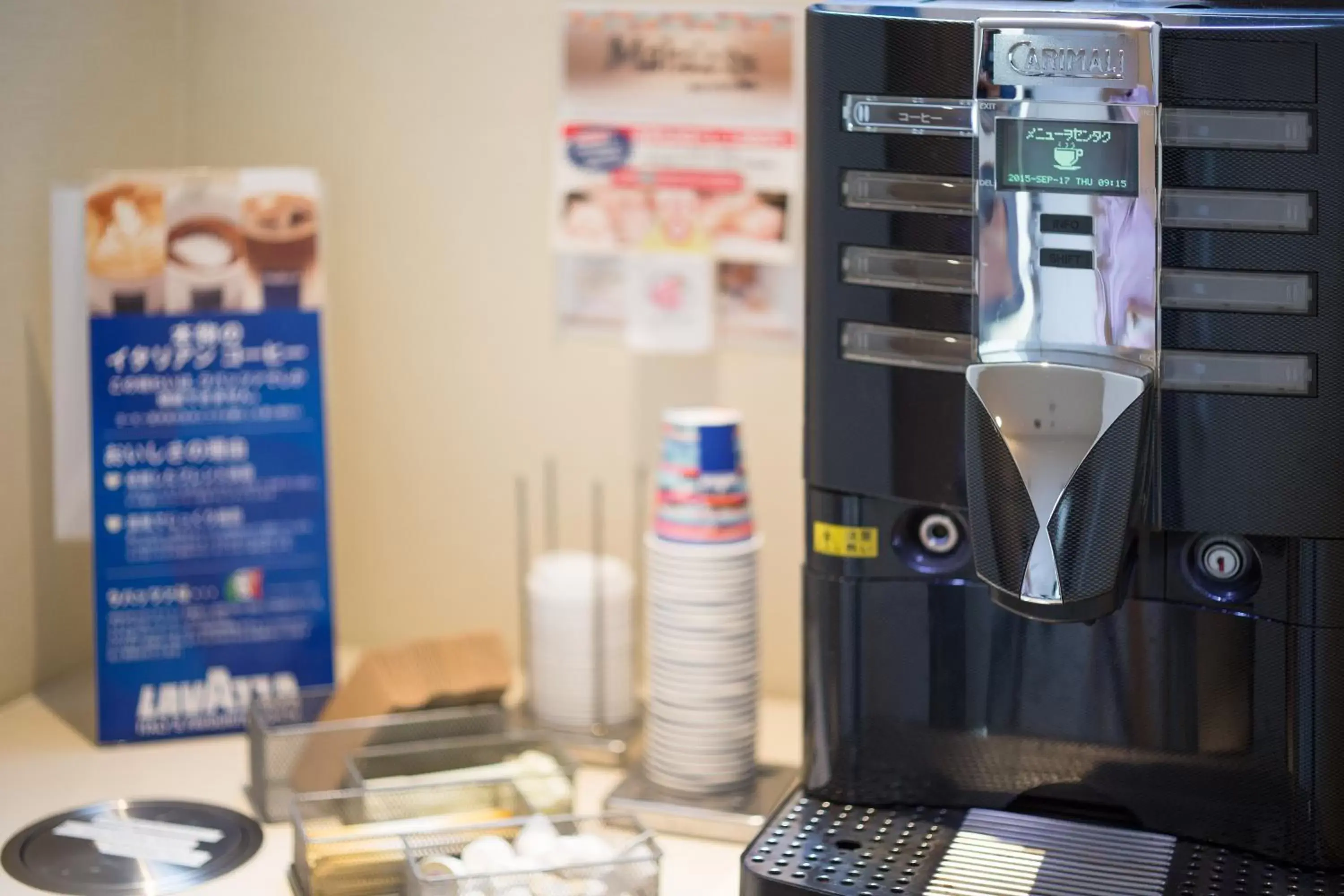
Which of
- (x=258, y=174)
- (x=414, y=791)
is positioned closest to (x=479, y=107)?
(x=258, y=174)

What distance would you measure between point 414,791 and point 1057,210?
555 millimetres

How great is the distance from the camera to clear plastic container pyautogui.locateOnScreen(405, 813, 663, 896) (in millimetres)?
959

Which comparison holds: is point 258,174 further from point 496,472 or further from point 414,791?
point 414,791

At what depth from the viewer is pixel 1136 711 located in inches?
36.6

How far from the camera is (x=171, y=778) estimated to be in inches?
48.7

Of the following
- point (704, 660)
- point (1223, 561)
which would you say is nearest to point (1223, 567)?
point (1223, 561)

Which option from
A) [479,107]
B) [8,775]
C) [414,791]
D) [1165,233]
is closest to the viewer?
[1165,233]

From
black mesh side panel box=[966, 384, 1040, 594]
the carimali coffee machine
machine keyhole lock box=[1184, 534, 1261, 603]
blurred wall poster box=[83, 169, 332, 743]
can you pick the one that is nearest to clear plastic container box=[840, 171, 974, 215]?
the carimali coffee machine

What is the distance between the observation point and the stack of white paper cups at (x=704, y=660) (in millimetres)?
1157

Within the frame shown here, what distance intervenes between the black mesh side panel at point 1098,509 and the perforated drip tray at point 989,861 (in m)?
0.16

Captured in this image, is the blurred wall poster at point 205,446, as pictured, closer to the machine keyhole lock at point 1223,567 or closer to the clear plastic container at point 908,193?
the clear plastic container at point 908,193

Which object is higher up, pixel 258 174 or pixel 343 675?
pixel 258 174

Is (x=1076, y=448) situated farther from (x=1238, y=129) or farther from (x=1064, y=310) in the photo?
(x=1238, y=129)

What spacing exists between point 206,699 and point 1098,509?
76 cm
